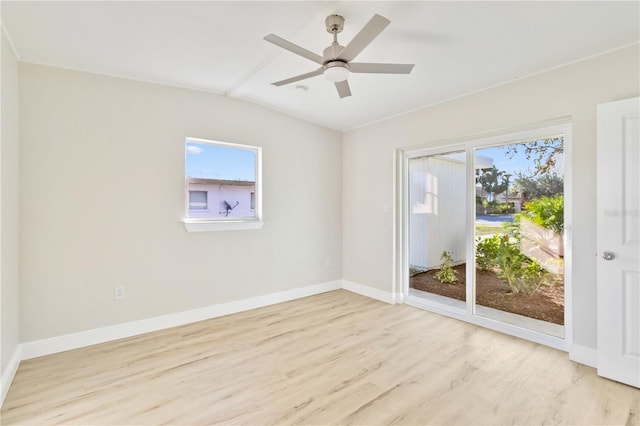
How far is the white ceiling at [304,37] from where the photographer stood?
1.99 meters

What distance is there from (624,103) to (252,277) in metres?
3.92

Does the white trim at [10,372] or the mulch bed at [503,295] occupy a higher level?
the mulch bed at [503,295]

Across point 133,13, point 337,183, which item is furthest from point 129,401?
point 337,183

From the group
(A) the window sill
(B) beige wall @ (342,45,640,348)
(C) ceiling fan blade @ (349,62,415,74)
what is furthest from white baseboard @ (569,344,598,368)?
(A) the window sill

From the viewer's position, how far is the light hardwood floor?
189 centimetres

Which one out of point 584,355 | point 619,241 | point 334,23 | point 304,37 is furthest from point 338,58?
point 584,355

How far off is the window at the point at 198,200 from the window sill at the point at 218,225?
16 cm

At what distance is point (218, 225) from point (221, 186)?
1.65ft

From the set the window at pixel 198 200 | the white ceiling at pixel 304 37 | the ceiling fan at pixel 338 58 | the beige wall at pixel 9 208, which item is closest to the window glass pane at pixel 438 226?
the white ceiling at pixel 304 37

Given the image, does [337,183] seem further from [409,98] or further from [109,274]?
[109,274]

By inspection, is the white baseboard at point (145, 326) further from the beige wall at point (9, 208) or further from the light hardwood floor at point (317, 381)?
the beige wall at point (9, 208)

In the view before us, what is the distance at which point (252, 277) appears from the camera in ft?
12.8

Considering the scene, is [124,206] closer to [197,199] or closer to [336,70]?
[197,199]

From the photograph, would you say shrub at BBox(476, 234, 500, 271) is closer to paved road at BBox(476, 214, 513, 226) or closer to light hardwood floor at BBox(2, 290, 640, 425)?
paved road at BBox(476, 214, 513, 226)
